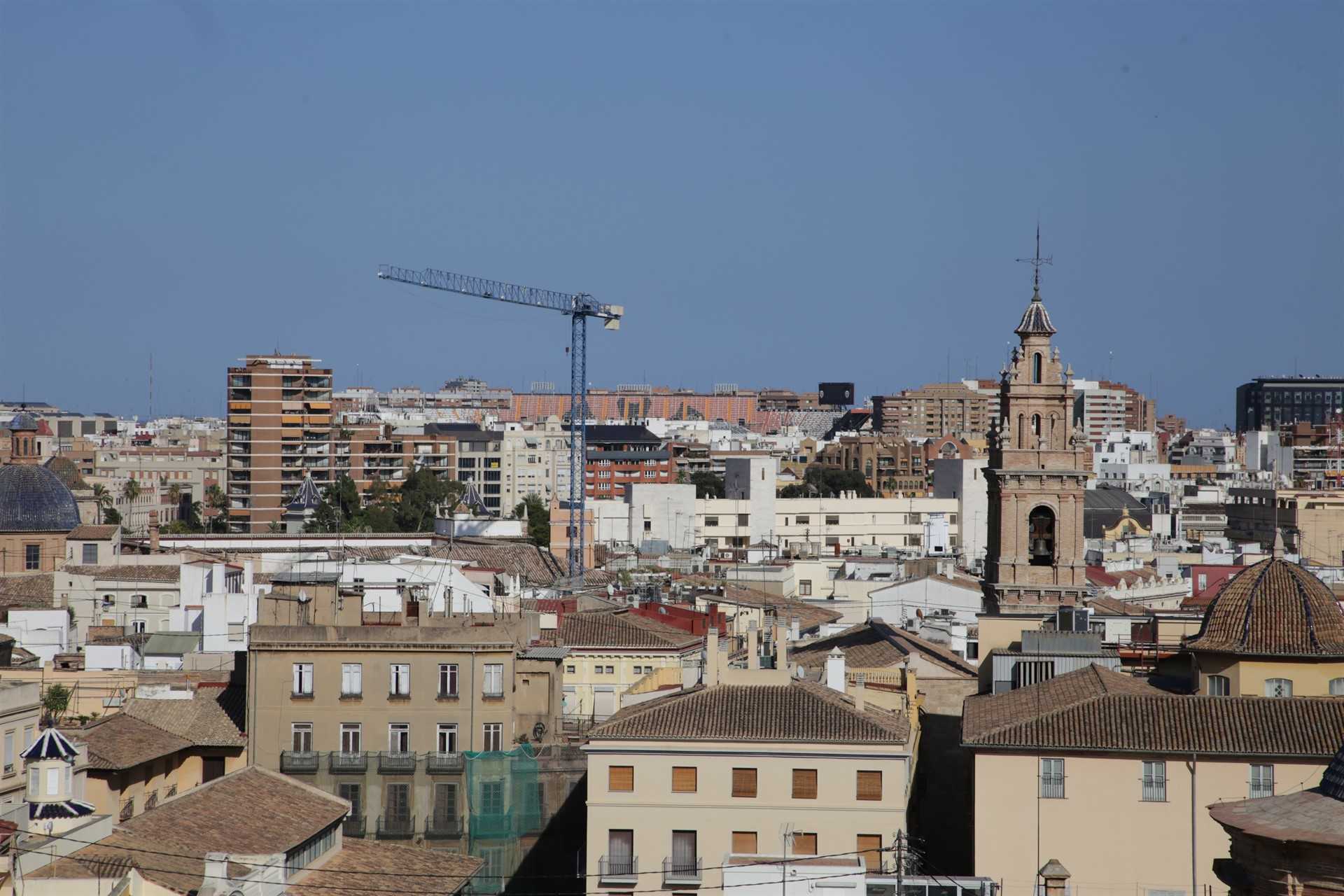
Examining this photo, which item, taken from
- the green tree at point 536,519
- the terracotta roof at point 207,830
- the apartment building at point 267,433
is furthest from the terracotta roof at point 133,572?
the apartment building at point 267,433

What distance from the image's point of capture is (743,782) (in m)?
28.0

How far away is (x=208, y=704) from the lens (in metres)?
33.2

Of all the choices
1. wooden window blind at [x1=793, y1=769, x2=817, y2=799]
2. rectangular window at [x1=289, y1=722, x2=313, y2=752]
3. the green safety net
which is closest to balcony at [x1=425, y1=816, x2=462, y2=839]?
the green safety net

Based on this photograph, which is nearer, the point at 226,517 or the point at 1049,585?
the point at 1049,585

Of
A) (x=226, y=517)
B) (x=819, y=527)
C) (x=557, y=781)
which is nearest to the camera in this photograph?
(x=557, y=781)

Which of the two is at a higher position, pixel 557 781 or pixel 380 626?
pixel 380 626

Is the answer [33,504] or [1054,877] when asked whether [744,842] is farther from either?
[33,504]

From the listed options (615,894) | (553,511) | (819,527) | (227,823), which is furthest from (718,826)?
(819,527)

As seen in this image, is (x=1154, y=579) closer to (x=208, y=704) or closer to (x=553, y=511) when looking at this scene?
(x=553, y=511)

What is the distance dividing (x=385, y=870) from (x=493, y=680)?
6110 millimetres

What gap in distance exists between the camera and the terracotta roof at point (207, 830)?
867 inches

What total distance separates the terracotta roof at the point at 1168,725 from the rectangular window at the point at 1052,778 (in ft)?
0.61

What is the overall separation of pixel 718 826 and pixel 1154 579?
36794 millimetres

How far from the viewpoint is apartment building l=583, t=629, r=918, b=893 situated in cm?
2769
